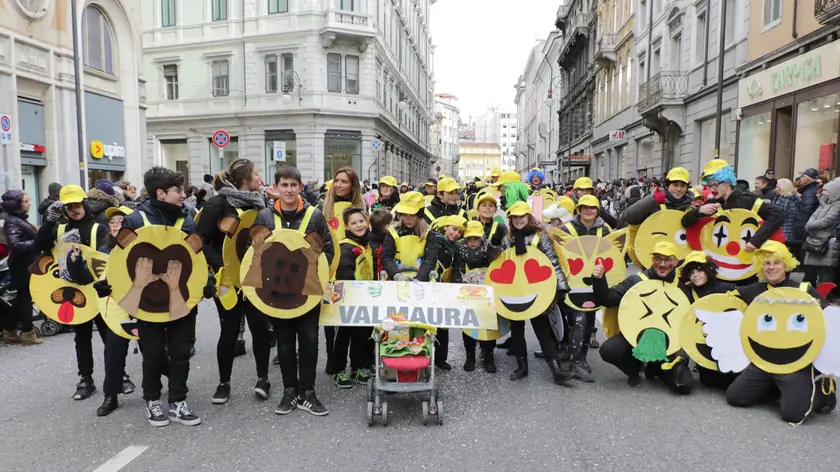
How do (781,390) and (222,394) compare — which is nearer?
(781,390)

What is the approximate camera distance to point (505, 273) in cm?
547

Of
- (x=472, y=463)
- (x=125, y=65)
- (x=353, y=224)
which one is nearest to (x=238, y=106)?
(x=125, y=65)

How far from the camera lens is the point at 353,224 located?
555cm

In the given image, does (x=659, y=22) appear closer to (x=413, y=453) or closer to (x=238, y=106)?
(x=238, y=106)

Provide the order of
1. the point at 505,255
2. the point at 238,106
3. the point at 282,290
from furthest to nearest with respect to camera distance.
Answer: the point at 238,106
the point at 505,255
the point at 282,290

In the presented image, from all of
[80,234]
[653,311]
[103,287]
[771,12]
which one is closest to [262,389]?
[103,287]

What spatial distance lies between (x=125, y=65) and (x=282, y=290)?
19.4 m

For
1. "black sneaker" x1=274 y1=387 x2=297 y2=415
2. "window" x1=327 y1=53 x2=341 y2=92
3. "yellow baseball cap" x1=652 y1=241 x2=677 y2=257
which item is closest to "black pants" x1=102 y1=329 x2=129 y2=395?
"black sneaker" x1=274 y1=387 x2=297 y2=415

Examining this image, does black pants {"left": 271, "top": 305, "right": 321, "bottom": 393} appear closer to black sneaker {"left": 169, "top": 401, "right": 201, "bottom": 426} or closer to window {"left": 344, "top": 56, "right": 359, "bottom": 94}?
black sneaker {"left": 169, "top": 401, "right": 201, "bottom": 426}

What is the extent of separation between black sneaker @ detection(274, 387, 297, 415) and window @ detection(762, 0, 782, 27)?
15475 mm

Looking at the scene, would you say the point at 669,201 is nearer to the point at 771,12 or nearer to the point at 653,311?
the point at 653,311

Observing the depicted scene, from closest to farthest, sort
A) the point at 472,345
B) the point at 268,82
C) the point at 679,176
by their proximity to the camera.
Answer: the point at 472,345, the point at 679,176, the point at 268,82

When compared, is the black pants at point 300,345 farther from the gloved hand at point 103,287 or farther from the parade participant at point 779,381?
the parade participant at point 779,381

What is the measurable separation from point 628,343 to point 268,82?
105 feet
